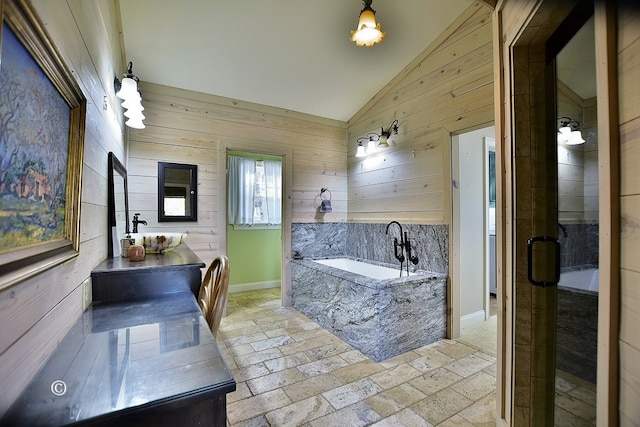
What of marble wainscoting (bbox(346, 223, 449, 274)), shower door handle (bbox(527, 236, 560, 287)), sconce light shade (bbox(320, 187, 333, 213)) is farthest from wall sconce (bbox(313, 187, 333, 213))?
shower door handle (bbox(527, 236, 560, 287))

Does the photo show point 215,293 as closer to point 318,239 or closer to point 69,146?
point 69,146

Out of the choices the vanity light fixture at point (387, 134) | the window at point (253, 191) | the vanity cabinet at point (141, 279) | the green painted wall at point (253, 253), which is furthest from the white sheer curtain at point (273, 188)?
the vanity cabinet at point (141, 279)

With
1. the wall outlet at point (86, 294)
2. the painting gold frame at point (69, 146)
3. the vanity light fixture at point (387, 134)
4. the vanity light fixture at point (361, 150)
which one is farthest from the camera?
the vanity light fixture at point (361, 150)

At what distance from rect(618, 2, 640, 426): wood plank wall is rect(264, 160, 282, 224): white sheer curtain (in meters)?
4.26

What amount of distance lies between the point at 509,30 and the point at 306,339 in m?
2.73

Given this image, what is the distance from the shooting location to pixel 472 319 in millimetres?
3225

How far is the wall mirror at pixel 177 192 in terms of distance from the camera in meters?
3.18

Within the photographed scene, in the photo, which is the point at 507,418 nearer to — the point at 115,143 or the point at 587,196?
the point at 587,196

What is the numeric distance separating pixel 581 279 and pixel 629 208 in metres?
0.51

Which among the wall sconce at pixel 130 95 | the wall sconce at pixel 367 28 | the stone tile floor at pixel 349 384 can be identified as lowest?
the stone tile floor at pixel 349 384

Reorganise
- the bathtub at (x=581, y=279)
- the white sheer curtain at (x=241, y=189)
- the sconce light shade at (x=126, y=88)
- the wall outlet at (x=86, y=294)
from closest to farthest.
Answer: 1. the bathtub at (x=581, y=279)
2. the wall outlet at (x=86, y=294)
3. the sconce light shade at (x=126, y=88)
4. the white sheer curtain at (x=241, y=189)

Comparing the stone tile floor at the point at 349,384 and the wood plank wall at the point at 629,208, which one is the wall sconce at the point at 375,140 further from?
the wood plank wall at the point at 629,208

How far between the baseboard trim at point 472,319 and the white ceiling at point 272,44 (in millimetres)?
2801

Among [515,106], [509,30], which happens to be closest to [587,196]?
[515,106]
